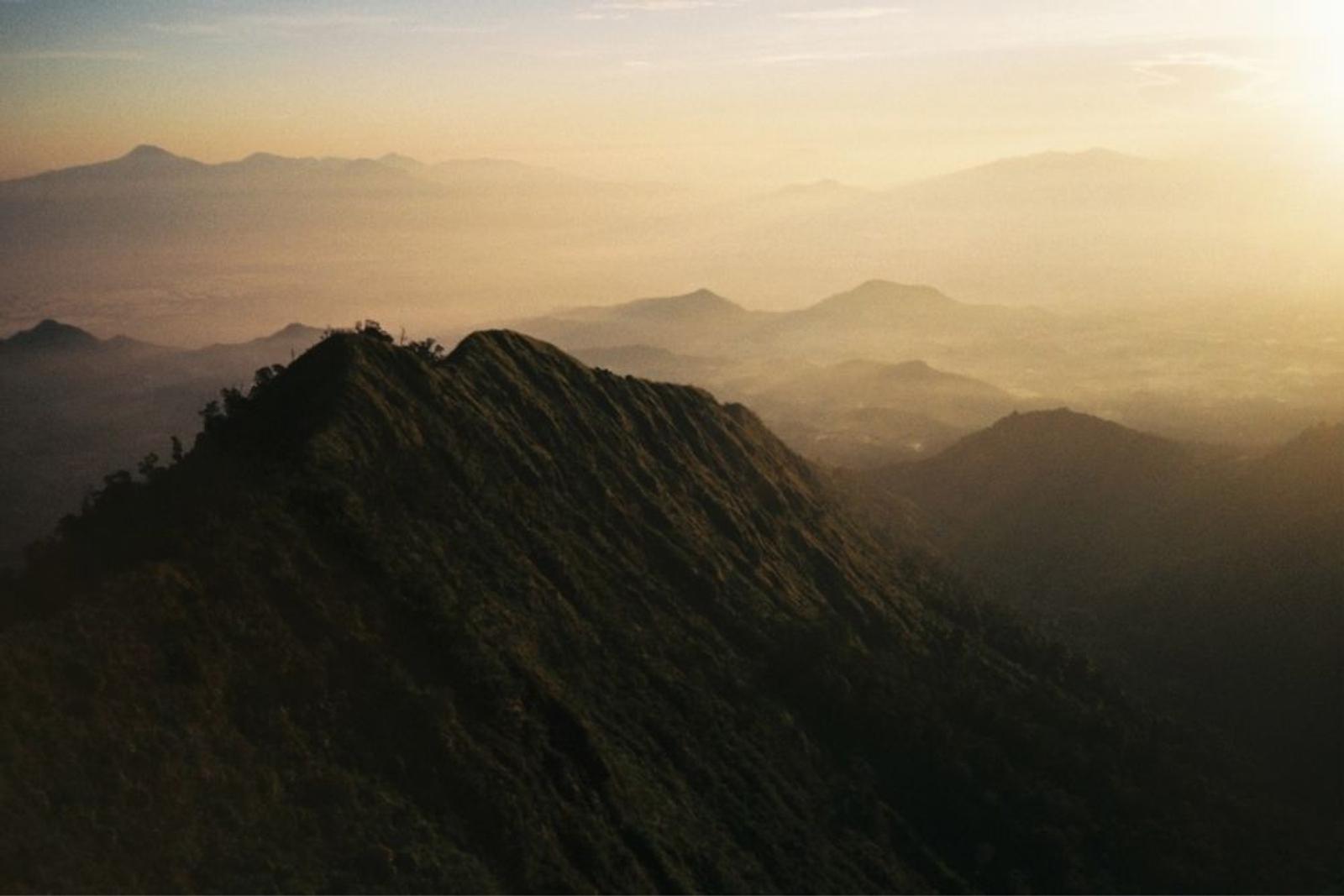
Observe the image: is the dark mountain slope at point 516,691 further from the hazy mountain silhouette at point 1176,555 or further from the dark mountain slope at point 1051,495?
the dark mountain slope at point 1051,495

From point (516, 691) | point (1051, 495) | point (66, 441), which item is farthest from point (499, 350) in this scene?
point (66, 441)

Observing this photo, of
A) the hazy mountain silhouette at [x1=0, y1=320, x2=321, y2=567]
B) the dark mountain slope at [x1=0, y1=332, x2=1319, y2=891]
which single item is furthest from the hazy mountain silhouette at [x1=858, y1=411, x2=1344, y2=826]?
the hazy mountain silhouette at [x1=0, y1=320, x2=321, y2=567]

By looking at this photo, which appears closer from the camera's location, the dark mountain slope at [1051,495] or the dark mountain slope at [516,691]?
the dark mountain slope at [516,691]

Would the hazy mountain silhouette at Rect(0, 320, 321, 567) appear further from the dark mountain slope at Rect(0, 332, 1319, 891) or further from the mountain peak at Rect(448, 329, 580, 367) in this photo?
the dark mountain slope at Rect(0, 332, 1319, 891)

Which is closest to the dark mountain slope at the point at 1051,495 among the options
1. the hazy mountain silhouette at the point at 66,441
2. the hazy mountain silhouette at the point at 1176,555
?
the hazy mountain silhouette at the point at 1176,555

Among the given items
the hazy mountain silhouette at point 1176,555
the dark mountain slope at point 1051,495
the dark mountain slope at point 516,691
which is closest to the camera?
the dark mountain slope at point 516,691

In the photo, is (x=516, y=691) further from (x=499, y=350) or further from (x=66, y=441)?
(x=66, y=441)
